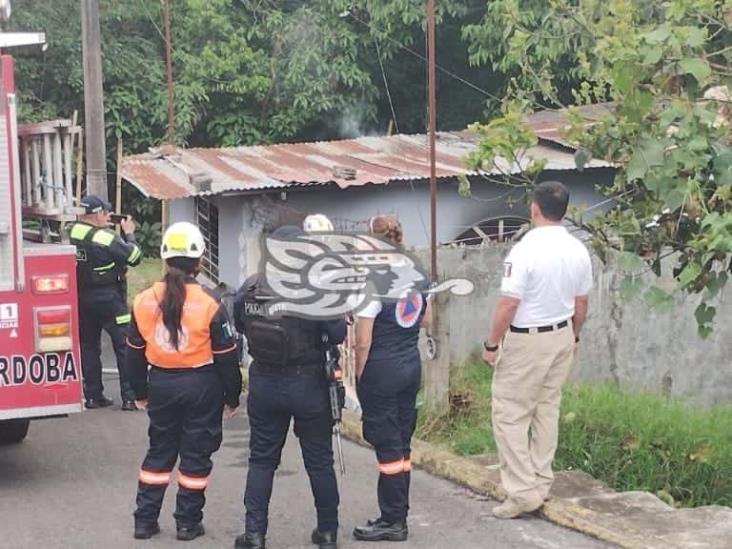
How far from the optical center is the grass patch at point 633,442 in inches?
264

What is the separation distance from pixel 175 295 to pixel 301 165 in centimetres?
671

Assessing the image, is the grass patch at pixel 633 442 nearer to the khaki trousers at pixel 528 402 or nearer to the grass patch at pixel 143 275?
the khaki trousers at pixel 528 402

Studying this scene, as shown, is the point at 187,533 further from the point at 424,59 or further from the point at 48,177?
the point at 424,59

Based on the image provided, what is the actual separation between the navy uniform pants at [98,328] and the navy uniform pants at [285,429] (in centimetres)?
356

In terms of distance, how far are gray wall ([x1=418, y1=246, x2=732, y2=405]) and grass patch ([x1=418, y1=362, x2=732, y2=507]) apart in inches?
55.0

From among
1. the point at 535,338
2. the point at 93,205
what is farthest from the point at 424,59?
the point at 535,338

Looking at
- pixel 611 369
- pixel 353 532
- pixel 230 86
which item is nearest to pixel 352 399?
pixel 611 369

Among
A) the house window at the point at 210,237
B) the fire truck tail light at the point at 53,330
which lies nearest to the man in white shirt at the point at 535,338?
the fire truck tail light at the point at 53,330

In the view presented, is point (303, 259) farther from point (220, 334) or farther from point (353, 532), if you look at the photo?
point (353, 532)

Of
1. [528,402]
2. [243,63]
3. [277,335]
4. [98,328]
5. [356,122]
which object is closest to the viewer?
[277,335]

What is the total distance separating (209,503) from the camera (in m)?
6.13

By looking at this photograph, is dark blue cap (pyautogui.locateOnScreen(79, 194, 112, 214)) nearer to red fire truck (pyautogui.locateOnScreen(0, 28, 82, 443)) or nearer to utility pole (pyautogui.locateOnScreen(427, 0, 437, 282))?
red fire truck (pyautogui.locateOnScreen(0, 28, 82, 443))

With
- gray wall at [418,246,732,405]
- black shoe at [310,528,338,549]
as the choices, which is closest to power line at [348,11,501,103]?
gray wall at [418,246,732,405]

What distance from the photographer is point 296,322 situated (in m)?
5.04
